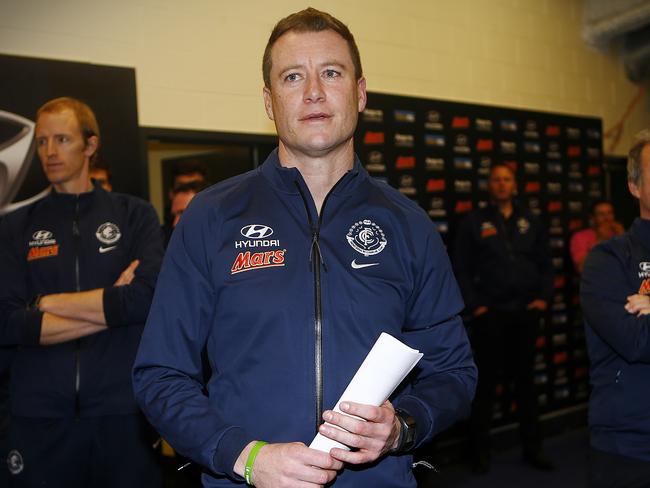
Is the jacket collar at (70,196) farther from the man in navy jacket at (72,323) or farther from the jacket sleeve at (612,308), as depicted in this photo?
the jacket sleeve at (612,308)

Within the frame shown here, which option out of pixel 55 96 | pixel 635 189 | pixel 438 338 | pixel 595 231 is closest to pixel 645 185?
pixel 635 189

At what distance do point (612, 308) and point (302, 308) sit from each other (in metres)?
1.29

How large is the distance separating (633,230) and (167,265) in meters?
1.61

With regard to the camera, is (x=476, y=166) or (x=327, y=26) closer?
(x=327, y=26)

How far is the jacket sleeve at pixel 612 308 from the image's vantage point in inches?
82.4

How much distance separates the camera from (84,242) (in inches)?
94.3

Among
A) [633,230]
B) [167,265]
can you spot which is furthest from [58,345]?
[633,230]

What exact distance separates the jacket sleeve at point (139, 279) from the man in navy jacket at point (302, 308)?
0.94 meters

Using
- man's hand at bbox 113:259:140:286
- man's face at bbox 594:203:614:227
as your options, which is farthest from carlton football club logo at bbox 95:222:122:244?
man's face at bbox 594:203:614:227

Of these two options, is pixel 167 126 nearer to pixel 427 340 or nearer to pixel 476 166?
pixel 476 166

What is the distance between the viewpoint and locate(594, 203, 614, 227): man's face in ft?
18.3

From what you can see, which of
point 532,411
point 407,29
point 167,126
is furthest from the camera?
point 407,29

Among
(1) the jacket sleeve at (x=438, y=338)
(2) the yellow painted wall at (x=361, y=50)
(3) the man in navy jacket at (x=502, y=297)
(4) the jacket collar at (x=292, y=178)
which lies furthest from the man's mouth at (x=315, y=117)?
(3) the man in navy jacket at (x=502, y=297)

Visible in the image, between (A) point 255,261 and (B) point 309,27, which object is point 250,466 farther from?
(B) point 309,27
